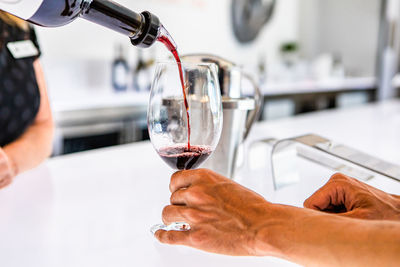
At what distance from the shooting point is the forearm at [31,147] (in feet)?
3.29

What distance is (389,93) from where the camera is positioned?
16.3 ft

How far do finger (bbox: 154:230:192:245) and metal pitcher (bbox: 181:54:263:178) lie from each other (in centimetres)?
29

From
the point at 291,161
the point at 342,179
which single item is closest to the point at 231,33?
the point at 291,161

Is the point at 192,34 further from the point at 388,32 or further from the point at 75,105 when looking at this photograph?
the point at 388,32

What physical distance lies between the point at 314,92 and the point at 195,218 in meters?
3.88

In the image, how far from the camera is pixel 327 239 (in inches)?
17.8

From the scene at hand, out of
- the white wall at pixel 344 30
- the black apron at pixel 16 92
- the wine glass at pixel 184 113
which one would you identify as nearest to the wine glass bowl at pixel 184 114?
the wine glass at pixel 184 113

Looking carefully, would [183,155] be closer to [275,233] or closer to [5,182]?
[275,233]

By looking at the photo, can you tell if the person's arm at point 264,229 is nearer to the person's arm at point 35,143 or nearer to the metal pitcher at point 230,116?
the metal pitcher at point 230,116

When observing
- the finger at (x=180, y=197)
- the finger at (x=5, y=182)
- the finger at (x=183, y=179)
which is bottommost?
the finger at (x=5, y=182)

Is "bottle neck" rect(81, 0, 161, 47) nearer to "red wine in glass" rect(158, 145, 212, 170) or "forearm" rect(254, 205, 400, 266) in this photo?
"red wine in glass" rect(158, 145, 212, 170)

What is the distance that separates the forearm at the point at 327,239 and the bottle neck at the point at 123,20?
1.07 ft

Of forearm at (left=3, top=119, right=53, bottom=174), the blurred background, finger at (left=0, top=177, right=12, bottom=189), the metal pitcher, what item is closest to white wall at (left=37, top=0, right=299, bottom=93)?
the blurred background

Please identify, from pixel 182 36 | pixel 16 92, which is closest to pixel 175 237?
pixel 16 92
